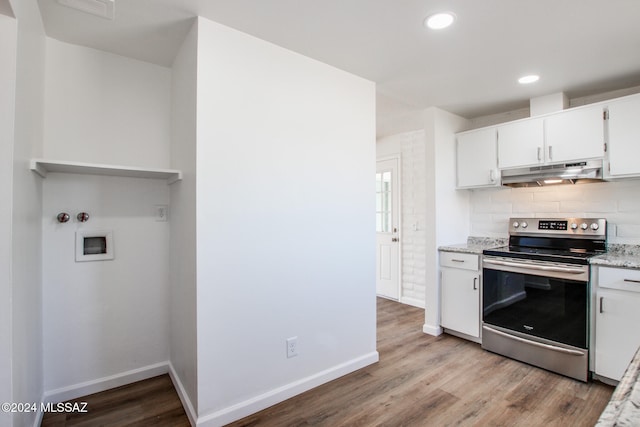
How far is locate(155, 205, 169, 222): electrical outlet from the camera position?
2.52 metres

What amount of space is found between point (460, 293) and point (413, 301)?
126 cm

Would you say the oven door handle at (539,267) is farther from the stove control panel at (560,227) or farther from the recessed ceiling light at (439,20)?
the recessed ceiling light at (439,20)

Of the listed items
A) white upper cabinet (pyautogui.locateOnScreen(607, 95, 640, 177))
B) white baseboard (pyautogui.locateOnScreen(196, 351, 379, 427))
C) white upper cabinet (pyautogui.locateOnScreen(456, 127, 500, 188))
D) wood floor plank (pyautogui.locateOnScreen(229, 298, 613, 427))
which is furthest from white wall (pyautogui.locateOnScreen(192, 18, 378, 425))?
white upper cabinet (pyautogui.locateOnScreen(607, 95, 640, 177))

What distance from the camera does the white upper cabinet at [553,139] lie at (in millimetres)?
2666

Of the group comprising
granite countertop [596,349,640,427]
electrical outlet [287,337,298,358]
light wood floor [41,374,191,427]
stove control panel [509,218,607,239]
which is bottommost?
light wood floor [41,374,191,427]

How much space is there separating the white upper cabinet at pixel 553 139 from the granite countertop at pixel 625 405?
8.77 ft

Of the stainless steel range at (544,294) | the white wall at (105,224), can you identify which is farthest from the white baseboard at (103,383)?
the stainless steel range at (544,294)

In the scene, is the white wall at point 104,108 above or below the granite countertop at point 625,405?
above

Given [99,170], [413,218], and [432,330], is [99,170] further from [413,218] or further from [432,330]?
[413,218]

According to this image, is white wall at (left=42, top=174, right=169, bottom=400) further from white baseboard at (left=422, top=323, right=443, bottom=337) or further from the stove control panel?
the stove control panel

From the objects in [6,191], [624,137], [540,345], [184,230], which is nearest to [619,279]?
[540,345]

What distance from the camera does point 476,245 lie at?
3611 millimetres

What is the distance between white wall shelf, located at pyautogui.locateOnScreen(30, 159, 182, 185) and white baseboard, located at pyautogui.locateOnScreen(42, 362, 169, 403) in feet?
4.73

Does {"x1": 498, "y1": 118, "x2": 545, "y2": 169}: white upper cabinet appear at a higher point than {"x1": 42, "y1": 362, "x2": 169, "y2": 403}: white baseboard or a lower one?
higher
